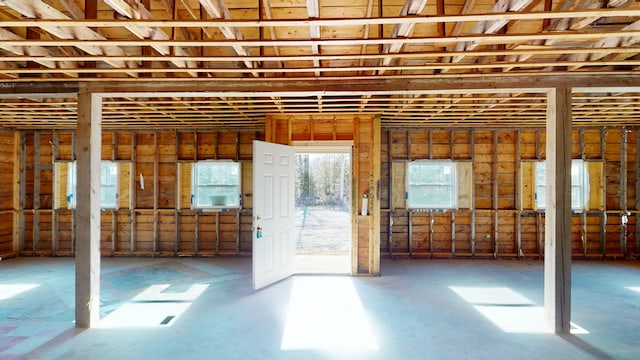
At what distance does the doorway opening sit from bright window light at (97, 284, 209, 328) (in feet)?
6.78

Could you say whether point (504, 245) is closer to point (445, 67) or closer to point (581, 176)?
point (581, 176)

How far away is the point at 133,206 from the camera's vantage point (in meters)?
7.86

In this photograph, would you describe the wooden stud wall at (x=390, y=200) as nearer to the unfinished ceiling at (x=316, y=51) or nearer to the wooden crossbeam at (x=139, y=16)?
the unfinished ceiling at (x=316, y=51)

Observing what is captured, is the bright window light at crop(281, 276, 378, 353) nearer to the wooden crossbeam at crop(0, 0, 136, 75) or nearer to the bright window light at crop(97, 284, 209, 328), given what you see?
the bright window light at crop(97, 284, 209, 328)

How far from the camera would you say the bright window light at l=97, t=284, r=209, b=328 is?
13.5ft

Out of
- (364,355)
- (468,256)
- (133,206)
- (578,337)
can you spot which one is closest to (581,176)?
(468,256)

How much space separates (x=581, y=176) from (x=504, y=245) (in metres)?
2.32

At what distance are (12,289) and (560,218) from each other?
25.4ft

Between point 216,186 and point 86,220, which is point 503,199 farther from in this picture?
point 86,220

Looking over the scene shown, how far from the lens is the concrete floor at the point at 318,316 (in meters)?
3.46

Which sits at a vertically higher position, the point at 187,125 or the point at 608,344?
the point at 187,125

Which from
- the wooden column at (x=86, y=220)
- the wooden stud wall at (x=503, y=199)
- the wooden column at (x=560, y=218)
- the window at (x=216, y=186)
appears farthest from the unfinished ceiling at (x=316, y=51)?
the window at (x=216, y=186)

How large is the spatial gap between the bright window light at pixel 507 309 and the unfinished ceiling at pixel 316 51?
9.11 ft

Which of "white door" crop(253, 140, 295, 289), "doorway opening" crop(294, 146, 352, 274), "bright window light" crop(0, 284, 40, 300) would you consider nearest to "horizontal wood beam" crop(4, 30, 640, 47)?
"white door" crop(253, 140, 295, 289)
